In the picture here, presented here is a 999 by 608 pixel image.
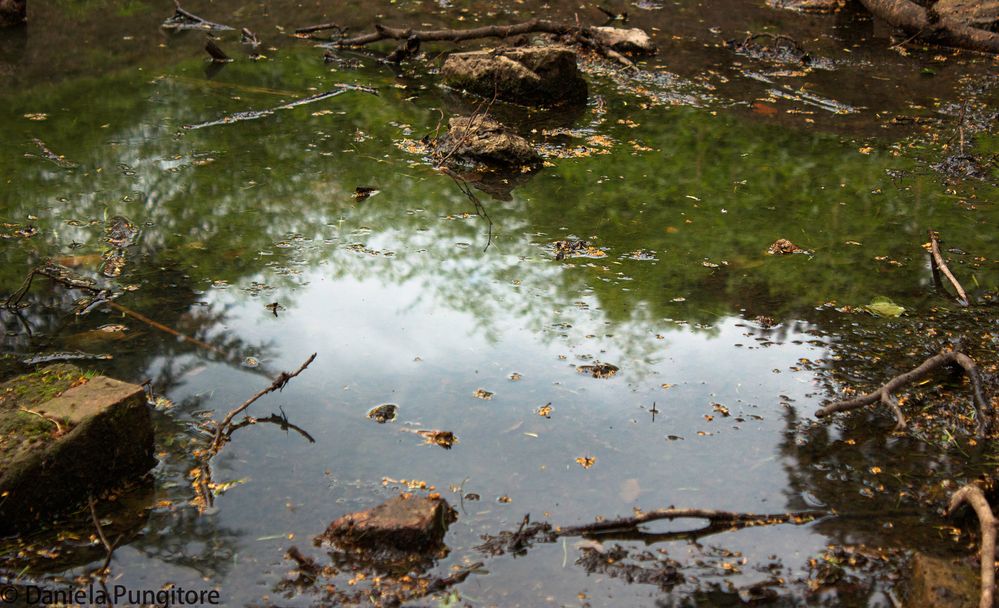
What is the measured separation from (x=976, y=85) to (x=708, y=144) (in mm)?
4371

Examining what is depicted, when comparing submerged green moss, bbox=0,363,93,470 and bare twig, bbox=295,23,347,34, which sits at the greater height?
submerged green moss, bbox=0,363,93,470

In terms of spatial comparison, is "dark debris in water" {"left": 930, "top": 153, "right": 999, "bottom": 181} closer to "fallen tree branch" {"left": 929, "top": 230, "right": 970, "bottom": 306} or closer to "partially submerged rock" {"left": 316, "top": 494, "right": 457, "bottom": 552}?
"fallen tree branch" {"left": 929, "top": 230, "right": 970, "bottom": 306}

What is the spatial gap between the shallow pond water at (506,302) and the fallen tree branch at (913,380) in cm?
14

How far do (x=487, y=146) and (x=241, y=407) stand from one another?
3960 mm

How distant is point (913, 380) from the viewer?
4285 millimetres

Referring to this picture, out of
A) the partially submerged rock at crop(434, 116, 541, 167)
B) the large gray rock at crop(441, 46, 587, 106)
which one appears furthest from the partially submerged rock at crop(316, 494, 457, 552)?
the large gray rock at crop(441, 46, 587, 106)

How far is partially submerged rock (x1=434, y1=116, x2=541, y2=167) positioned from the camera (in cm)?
738

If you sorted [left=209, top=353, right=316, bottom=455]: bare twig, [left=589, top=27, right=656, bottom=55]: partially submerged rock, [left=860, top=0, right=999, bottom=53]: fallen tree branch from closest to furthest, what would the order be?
[left=209, top=353, right=316, bottom=455]: bare twig, [left=589, top=27, right=656, bottom=55]: partially submerged rock, [left=860, top=0, right=999, bottom=53]: fallen tree branch

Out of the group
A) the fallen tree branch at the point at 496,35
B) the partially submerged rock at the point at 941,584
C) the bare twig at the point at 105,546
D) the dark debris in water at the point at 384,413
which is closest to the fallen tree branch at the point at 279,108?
the fallen tree branch at the point at 496,35

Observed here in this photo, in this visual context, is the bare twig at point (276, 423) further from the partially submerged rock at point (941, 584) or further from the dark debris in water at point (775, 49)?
the dark debris in water at point (775, 49)

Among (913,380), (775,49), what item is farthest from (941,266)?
(775,49)

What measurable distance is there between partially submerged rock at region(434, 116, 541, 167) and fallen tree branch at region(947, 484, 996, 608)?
4659 mm

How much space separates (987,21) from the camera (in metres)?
12.0

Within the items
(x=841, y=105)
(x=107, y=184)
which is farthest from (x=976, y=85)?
(x=107, y=184)
